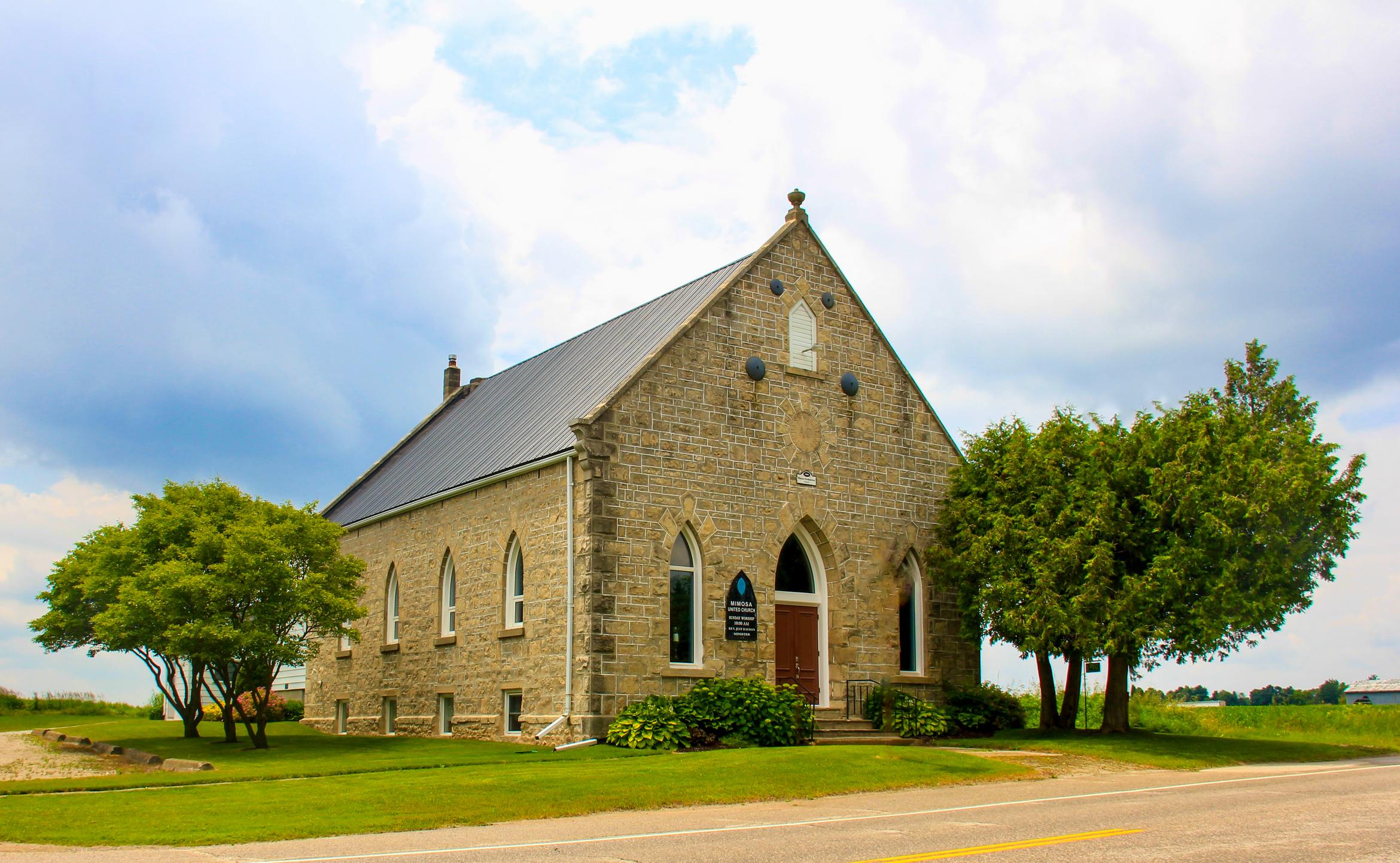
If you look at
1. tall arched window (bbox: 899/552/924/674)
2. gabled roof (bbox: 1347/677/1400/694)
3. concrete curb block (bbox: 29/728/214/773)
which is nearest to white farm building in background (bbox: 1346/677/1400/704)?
gabled roof (bbox: 1347/677/1400/694)

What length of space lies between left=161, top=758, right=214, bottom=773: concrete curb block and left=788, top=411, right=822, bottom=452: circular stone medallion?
1250cm

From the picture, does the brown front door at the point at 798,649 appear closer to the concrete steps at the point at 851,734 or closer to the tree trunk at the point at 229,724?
the concrete steps at the point at 851,734

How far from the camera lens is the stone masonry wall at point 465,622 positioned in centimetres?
2300

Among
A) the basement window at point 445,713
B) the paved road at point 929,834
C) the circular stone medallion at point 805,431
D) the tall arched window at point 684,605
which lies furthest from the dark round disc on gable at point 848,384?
the paved road at point 929,834

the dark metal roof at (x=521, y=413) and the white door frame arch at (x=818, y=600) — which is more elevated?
the dark metal roof at (x=521, y=413)

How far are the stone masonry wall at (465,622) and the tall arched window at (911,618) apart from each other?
26.8 feet

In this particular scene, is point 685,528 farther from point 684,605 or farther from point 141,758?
point 141,758

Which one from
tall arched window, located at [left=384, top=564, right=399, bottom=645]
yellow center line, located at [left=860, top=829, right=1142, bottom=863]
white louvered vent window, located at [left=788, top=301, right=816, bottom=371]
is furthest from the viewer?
tall arched window, located at [left=384, top=564, right=399, bottom=645]

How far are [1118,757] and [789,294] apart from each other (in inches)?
442

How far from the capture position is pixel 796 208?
26.6 metres

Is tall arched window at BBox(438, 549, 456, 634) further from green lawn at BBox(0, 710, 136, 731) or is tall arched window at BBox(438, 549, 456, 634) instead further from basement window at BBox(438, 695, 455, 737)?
green lawn at BBox(0, 710, 136, 731)

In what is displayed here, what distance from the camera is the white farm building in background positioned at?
4962 centimetres

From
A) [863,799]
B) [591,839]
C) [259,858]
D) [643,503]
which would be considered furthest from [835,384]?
→ [259,858]

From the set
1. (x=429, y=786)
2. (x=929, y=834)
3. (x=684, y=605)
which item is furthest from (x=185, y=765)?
(x=929, y=834)
